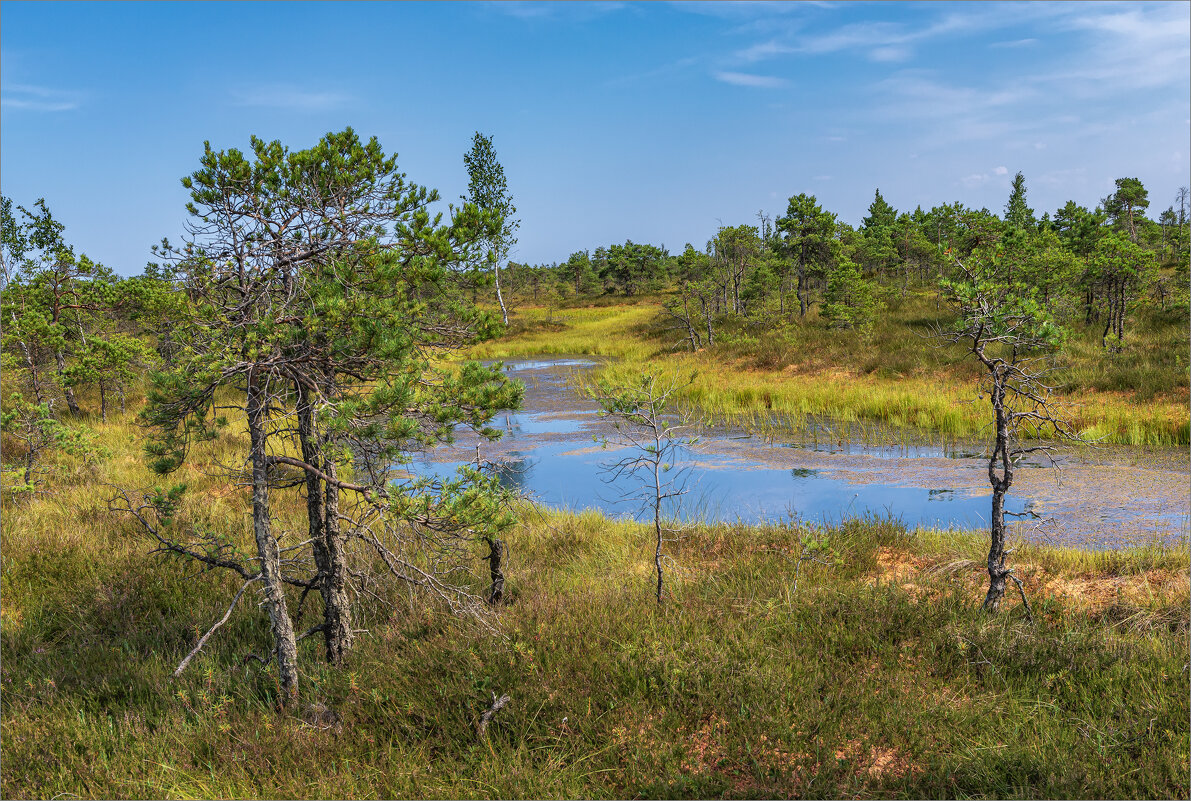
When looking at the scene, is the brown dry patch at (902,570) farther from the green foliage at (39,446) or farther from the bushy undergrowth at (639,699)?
the green foliage at (39,446)

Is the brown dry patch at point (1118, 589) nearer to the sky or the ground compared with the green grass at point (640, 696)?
nearer to the ground

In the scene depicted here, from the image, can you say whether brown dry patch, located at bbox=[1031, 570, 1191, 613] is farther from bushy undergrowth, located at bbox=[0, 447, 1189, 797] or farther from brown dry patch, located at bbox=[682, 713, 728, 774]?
brown dry patch, located at bbox=[682, 713, 728, 774]

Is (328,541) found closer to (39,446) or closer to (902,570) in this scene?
(902,570)

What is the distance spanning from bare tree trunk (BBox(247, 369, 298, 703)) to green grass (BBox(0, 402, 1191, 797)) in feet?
0.81

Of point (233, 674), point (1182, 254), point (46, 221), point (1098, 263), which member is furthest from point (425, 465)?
point (1182, 254)

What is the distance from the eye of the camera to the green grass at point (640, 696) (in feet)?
12.0

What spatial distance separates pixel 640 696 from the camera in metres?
4.27

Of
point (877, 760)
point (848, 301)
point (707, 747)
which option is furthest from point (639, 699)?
point (848, 301)

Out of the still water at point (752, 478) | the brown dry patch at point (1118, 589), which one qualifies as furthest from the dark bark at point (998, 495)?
the still water at point (752, 478)

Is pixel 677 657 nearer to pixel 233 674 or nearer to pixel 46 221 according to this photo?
pixel 233 674

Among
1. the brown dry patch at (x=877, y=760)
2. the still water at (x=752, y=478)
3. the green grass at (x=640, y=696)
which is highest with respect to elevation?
the green grass at (x=640, y=696)

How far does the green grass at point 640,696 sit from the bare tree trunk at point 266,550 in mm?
248

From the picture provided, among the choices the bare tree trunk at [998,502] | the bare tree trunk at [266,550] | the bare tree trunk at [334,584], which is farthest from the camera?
the bare tree trunk at [998,502]

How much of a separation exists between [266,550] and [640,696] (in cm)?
250
